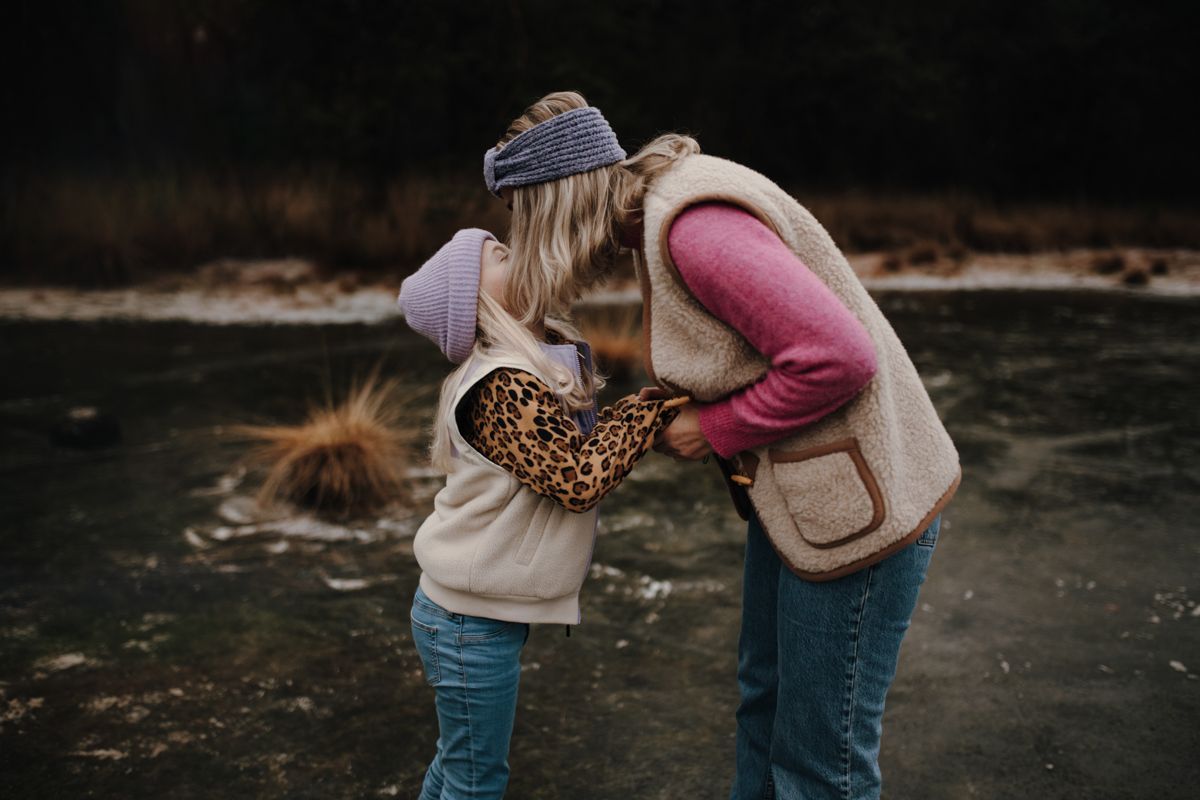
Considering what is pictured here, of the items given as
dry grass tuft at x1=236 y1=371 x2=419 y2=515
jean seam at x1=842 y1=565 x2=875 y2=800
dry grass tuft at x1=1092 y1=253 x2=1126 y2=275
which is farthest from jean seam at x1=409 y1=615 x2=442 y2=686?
dry grass tuft at x1=1092 y1=253 x2=1126 y2=275

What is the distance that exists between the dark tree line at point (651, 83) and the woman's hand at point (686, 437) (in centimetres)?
1175

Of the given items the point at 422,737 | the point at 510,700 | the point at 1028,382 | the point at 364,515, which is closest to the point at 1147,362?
the point at 1028,382

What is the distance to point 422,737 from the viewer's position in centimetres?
280

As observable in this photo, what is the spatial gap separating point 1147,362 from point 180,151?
12.6 metres

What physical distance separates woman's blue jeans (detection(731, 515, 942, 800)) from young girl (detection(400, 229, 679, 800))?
37 centimetres

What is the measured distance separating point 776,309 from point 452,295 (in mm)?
550

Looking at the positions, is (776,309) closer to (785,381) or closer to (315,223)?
(785,381)

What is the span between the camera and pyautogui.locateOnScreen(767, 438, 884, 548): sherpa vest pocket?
160 centimetres

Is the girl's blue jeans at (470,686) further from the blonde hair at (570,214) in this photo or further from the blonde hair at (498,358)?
the blonde hair at (570,214)

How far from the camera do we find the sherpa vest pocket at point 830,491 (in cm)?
160

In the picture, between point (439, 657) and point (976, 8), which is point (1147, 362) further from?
point (976, 8)

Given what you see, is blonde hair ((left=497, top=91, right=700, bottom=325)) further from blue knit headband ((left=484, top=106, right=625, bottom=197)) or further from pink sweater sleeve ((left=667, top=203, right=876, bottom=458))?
pink sweater sleeve ((left=667, top=203, right=876, bottom=458))

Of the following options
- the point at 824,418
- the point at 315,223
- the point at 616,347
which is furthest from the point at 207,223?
the point at 824,418

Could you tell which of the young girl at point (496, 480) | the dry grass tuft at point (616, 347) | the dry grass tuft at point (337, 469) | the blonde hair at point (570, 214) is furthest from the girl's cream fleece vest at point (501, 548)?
the dry grass tuft at point (616, 347)
